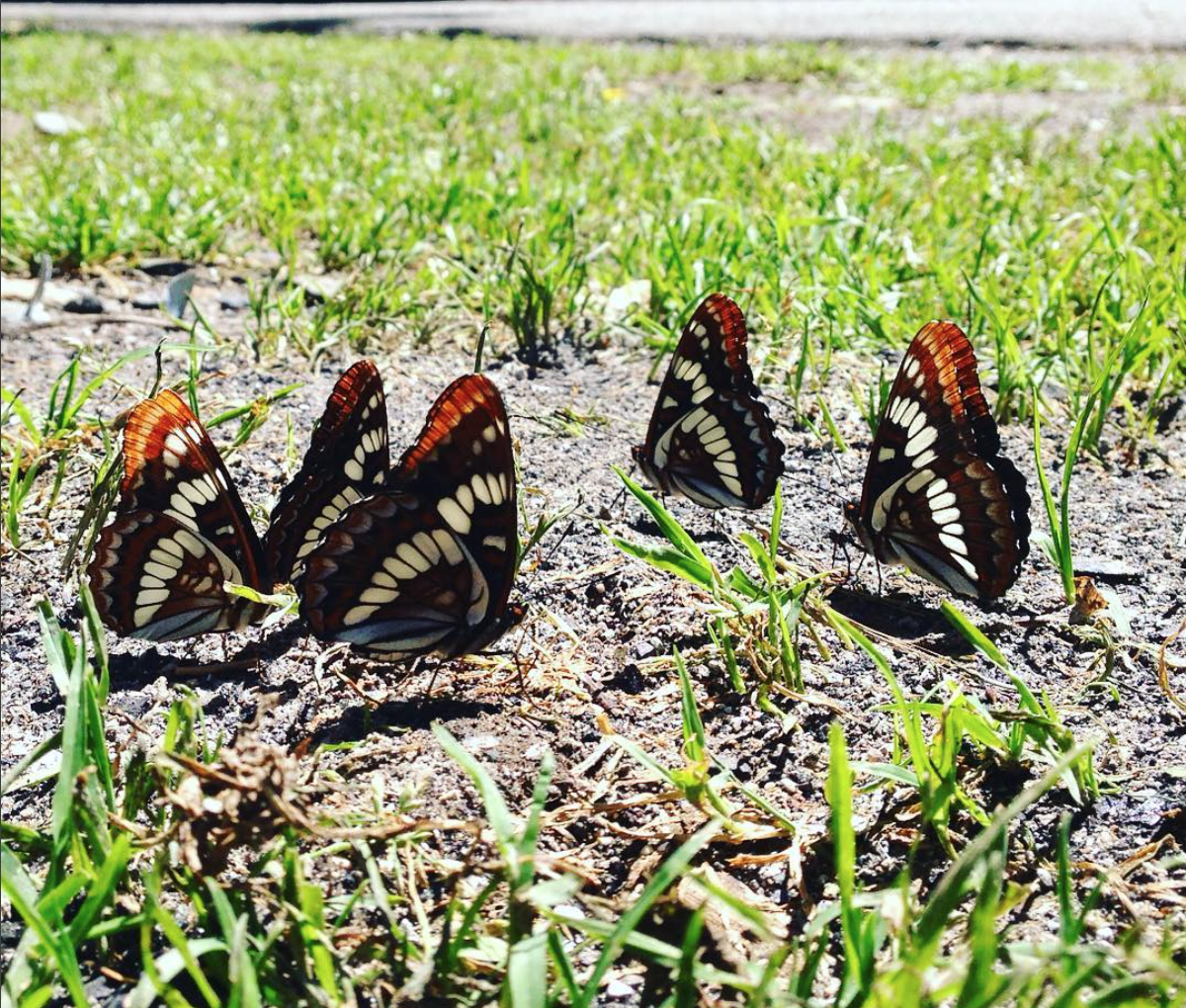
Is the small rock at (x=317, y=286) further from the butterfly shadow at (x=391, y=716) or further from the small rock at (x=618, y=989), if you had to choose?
the small rock at (x=618, y=989)

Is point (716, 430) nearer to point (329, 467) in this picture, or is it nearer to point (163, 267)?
point (329, 467)

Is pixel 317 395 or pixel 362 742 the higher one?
pixel 317 395

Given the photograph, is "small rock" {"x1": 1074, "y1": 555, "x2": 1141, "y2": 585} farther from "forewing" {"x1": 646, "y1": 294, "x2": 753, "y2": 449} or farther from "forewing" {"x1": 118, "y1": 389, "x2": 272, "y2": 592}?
"forewing" {"x1": 118, "y1": 389, "x2": 272, "y2": 592}

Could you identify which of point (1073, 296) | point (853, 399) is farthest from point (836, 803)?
point (1073, 296)

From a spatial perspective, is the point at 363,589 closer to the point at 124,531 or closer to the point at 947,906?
the point at 124,531

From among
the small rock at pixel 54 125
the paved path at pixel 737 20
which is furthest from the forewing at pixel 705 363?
the paved path at pixel 737 20

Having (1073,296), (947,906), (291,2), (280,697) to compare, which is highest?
(291,2)

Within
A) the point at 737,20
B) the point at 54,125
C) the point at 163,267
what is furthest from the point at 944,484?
the point at 737,20
